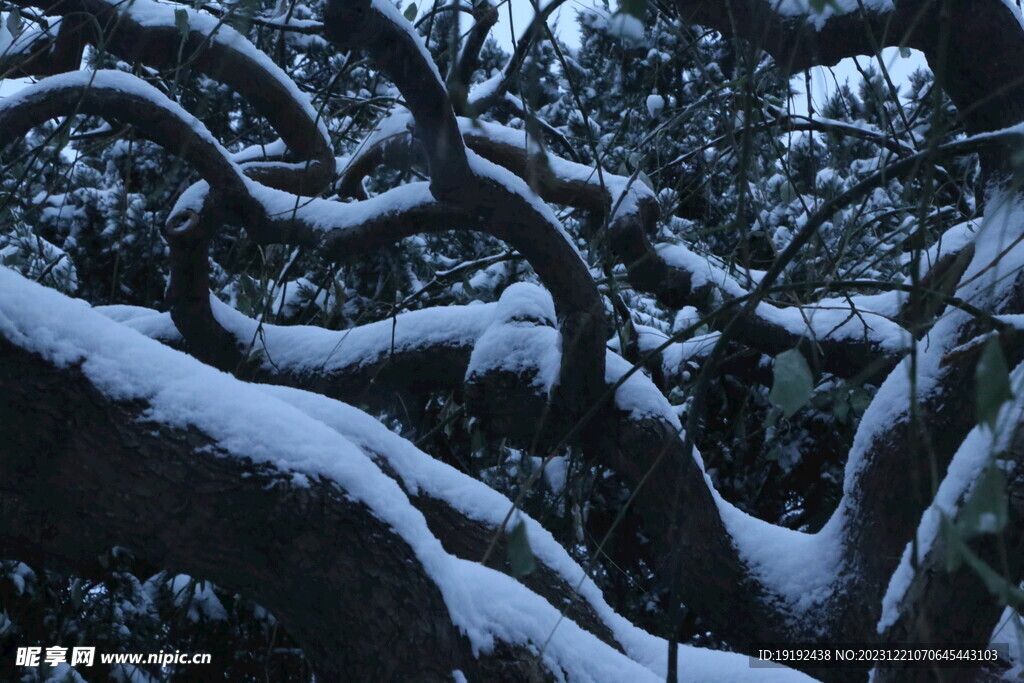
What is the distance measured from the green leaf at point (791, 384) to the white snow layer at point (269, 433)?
77 cm

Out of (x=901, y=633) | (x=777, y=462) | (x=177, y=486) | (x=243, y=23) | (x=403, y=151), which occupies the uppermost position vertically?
(x=403, y=151)

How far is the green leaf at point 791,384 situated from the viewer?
0.88 meters

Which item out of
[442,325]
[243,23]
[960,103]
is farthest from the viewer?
[442,325]

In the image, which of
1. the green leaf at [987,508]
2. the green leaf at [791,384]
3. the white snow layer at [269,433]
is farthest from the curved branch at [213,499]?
the green leaf at [987,508]

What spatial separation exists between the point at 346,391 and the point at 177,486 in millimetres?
1557

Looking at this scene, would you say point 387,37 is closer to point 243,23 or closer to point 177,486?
point 243,23

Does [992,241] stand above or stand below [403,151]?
below

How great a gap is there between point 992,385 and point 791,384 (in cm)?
19

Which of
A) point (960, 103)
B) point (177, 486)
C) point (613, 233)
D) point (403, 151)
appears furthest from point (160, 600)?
point (960, 103)

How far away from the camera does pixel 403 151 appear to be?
315cm

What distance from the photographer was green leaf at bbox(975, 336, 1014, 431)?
71 centimetres

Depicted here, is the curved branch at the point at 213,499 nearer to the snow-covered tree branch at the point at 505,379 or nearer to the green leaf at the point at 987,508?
the snow-covered tree branch at the point at 505,379

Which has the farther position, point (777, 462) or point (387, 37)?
point (777, 462)

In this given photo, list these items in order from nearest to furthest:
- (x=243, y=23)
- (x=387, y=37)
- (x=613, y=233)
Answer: (x=243, y=23) → (x=387, y=37) → (x=613, y=233)
